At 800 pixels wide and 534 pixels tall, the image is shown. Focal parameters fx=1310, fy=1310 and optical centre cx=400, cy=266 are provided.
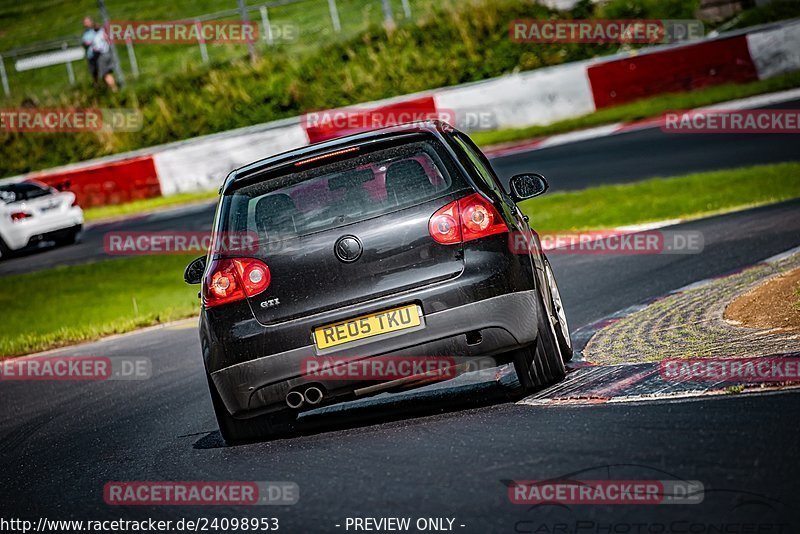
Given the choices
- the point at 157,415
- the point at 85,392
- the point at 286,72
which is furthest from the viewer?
the point at 286,72

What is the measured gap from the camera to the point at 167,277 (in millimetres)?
17797

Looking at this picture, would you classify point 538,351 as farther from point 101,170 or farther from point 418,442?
point 101,170

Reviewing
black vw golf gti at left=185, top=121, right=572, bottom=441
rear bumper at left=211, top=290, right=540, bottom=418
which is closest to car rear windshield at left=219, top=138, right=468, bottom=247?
black vw golf gti at left=185, top=121, right=572, bottom=441

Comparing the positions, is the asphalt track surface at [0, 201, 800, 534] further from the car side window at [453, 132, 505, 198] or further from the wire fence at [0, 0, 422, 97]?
the wire fence at [0, 0, 422, 97]

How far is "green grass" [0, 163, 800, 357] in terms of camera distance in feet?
47.7

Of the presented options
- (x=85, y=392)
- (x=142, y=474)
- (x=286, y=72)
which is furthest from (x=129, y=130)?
(x=142, y=474)

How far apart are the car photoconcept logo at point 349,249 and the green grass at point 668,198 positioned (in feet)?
28.6

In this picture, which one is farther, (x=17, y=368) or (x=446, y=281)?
(x=17, y=368)

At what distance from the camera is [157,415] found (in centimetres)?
856

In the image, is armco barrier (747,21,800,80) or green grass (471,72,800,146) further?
armco barrier (747,21,800,80)

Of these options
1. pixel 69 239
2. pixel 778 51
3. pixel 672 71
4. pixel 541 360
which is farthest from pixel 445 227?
pixel 672 71

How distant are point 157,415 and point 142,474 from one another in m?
1.97

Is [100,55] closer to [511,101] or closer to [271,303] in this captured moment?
[511,101]

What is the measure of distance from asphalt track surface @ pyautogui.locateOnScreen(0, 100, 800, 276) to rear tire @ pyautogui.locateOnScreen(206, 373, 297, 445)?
11319 mm
